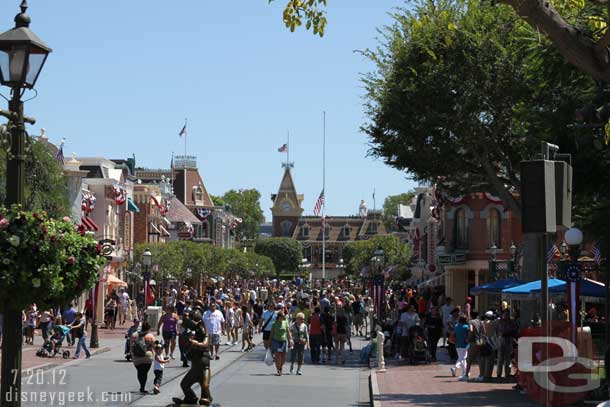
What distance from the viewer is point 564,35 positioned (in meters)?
9.66

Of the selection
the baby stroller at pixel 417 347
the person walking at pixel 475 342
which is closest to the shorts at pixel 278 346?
the baby stroller at pixel 417 347

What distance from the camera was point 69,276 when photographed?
424 inches

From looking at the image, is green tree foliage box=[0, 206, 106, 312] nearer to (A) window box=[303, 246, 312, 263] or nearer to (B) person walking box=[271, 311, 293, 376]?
(B) person walking box=[271, 311, 293, 376]

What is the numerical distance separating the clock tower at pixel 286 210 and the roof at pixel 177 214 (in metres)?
67.3

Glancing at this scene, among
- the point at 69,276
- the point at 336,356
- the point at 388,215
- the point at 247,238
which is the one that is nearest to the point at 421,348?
the point at 336,356

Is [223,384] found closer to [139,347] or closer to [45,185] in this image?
[139,347]

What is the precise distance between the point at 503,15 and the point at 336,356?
11651 mm

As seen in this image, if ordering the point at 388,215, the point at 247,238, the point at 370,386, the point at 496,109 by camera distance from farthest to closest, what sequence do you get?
the point at 247,238
the point at 388,215
the point at 496,109
the point at 370,386

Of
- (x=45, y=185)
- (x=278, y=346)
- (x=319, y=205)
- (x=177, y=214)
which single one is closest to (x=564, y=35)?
(x=278, y=346)

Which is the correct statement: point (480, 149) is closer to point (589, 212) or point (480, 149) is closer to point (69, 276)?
point (589, 212)

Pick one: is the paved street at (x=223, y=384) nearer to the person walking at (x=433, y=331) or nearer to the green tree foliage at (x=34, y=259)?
the person walking at (x=433, y=331)

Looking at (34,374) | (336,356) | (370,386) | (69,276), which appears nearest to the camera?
(69,276)

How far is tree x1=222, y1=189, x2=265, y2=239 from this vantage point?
6683 inches

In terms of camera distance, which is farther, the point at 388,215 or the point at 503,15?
the point at 388,215
